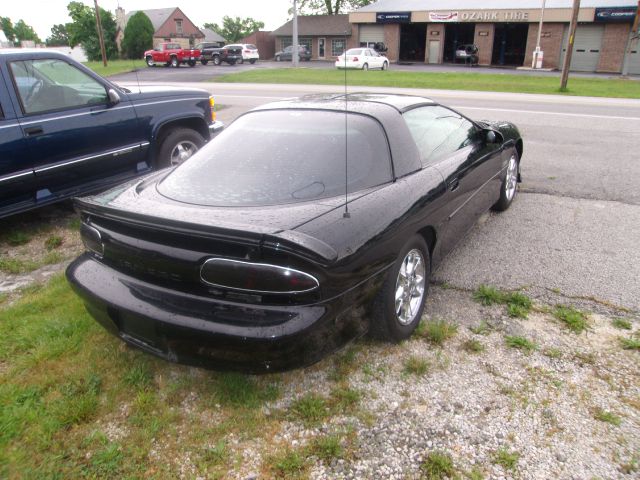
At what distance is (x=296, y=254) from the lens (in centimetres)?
222

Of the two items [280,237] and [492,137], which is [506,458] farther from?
[492,137]

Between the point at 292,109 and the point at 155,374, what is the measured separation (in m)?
1.96

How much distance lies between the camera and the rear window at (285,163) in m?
2.78

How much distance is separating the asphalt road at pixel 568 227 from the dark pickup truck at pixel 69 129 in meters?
3.55

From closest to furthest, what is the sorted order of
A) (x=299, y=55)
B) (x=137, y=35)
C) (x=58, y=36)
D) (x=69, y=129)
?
(x=69, y=129) → (x=137, y=35) → (x=299, y=55) → (x=58, y=36)

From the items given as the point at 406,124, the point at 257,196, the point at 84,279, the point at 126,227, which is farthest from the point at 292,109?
the point at 84,279

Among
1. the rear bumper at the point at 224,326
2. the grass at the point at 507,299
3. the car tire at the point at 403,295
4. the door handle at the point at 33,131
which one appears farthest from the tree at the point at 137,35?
the rear bumper at the point at 224,326

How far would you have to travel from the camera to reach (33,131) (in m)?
4.64

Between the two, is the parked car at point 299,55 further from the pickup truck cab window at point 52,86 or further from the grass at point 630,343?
the grass at point 630,343

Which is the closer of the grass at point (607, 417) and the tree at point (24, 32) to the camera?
the grass at point (607, 417)

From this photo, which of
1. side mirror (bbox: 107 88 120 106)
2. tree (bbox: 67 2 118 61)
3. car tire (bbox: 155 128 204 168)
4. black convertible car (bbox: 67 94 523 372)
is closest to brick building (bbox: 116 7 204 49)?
tree (bbox: 67 2 118 61)

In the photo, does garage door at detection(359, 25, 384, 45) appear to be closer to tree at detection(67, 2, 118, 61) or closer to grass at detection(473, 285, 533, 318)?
tree at detection(67, 2, 118, 61)

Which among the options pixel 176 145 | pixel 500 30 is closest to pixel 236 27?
pixel 500 30

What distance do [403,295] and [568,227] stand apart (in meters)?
2.71
